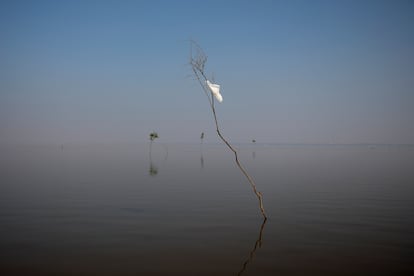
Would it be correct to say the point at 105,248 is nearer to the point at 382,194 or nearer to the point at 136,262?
the point at 136,262

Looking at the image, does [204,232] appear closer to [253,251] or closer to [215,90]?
[253,251]

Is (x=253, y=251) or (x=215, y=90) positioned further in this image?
(x=215, y=90)

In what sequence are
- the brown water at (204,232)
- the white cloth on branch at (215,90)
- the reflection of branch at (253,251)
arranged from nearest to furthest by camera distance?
the reflection of branch at (253,251), the brown water at (204,232), the white cloth on branch at (215,90)

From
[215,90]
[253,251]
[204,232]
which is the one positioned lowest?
[253,251]

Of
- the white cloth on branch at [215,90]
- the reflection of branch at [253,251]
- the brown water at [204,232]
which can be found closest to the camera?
the reflection of branch at [253,251]

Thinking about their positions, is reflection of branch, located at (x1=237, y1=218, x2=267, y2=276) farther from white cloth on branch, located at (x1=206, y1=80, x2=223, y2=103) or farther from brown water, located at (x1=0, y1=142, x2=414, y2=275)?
white cloth on branch, located at (x1=206, y1=80, x2=223, y2=103)

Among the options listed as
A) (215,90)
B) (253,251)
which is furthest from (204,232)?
(215,90)

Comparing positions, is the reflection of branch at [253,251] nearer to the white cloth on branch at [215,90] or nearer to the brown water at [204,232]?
the brown water at [204,232]

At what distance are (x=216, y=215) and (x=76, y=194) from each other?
24.7ft

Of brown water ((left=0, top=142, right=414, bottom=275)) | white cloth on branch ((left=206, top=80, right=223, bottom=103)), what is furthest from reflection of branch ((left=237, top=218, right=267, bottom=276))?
white cloth on branch ((left=206, top=80, right=223, bottom=103))

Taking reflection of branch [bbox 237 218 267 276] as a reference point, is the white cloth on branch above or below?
above

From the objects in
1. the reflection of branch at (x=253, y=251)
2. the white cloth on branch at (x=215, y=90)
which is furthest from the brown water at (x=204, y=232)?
the white cloth on branch at (x=215, y=90)

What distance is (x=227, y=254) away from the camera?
25.2 feet

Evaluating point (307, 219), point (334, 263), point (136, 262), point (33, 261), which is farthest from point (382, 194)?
point (33, 261)
